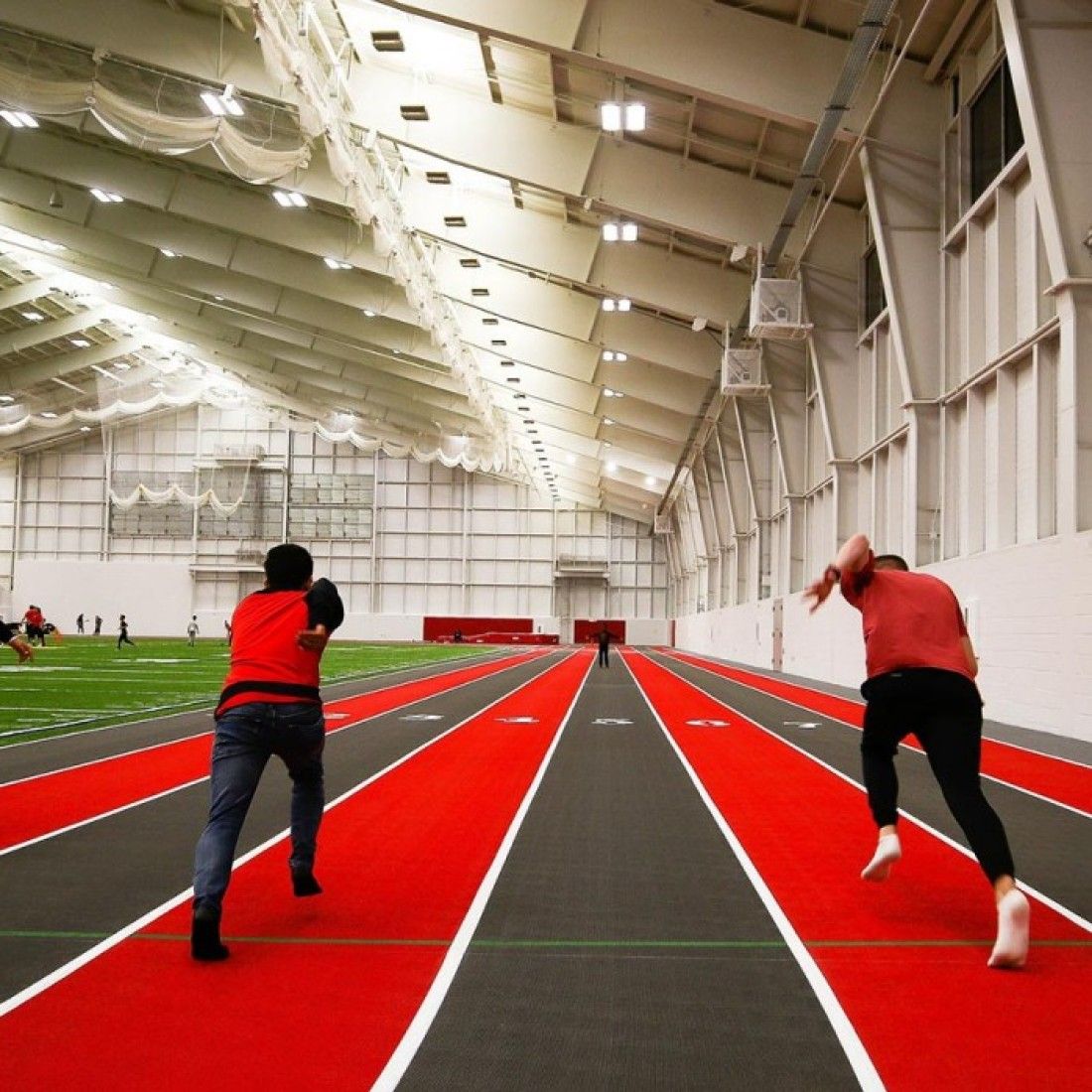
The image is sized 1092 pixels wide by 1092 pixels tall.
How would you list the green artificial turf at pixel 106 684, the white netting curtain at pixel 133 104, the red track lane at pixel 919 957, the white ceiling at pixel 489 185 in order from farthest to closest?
the white netting curtain at pixel 133 104, the white ceiling at pixel 489 185, the green artificial turf at pixel 106 684, the red track lane at pixel 919 957

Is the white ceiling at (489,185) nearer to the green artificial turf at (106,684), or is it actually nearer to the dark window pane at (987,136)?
the dark window pane at (987,136)

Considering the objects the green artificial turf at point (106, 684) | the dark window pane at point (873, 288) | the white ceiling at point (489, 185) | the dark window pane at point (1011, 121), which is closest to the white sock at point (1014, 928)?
the green artificial turf at point (106, 684)

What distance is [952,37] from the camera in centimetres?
1772

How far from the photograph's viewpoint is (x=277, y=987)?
4.36 metres

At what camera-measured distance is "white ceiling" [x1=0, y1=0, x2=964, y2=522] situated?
56.7ft

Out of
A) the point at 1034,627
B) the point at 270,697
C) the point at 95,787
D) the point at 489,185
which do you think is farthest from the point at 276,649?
the point at 489,185

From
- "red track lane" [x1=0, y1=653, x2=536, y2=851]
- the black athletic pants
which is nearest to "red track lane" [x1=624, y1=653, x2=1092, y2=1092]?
the black athletic pants

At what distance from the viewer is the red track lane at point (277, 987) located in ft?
11.7

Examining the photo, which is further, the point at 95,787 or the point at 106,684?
the point at 106,684

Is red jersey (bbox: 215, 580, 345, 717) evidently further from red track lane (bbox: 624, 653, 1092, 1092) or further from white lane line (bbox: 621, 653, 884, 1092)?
red track lane (bbox: 624, 653, 1092, 1092)

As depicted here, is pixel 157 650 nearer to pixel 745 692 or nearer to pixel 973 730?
pixel 745 692

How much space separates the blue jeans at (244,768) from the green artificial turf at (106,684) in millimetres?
8751

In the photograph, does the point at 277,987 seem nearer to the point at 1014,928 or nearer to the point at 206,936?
the point at 206,936

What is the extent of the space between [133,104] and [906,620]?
16.3 m
